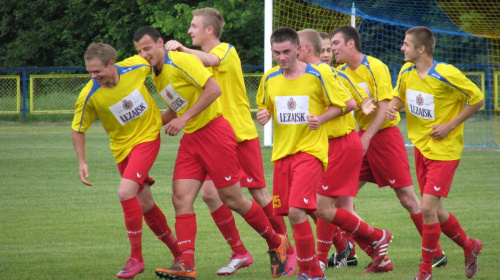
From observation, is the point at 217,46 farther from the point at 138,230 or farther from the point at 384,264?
the point at 384,264

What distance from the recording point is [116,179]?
472 inches

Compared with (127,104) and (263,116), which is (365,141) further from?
(127,104)

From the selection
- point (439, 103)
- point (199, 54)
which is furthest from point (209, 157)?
point (439, 103)

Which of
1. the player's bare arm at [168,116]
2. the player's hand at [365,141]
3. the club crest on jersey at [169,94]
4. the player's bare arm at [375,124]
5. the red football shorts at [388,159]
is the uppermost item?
the club crest on jersey at [169,94]

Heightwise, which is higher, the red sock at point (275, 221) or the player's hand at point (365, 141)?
the player's hand at point (365, 141)

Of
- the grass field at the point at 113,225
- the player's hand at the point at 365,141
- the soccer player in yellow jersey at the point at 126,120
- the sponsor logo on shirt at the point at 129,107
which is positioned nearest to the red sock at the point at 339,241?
the grass field at the point at 113,225

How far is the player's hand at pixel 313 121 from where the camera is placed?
5182 millimetres

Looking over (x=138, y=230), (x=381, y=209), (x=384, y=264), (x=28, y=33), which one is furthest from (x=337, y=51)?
(x=28, y=33)

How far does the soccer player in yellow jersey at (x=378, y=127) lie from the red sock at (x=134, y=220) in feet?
6.39

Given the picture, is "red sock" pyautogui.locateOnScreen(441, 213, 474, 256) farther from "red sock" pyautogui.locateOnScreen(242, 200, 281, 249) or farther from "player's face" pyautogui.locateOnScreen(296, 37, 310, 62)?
"player's face" pyautogui.locateOnScreen(296, 37, 310, 62)

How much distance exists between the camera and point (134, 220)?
5.50 meters

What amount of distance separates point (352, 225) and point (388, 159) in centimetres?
97

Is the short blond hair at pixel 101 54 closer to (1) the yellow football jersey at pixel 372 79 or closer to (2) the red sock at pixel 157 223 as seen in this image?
(2) the red sock at pixel 157 223

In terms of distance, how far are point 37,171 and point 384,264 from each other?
27.6ft
